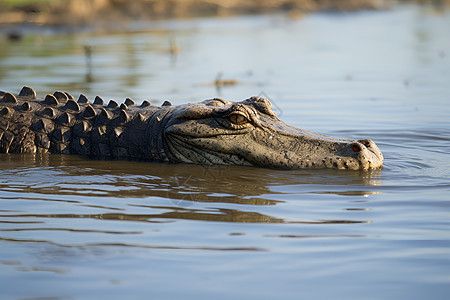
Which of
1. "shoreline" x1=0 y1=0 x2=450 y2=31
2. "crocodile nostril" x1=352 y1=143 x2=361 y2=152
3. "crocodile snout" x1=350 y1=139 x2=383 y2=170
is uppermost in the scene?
"shoreline" x1=0 y1=0 x2=450 y2=31

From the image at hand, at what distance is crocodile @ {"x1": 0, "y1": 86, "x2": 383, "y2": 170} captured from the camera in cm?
588

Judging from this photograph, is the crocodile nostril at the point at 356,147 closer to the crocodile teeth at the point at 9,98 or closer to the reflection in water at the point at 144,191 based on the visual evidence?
the reflection in water at the point at 144,191

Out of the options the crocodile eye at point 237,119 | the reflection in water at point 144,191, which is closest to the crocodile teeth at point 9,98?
the reflection in water at point 144,191

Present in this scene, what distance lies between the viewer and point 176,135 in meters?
6.14

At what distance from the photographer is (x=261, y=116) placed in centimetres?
612

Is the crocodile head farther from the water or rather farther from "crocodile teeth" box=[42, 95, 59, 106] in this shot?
"crocodile teeth" box=[42, 95, 59, 106]

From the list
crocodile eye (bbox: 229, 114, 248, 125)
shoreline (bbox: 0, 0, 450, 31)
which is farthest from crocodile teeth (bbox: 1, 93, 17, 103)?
shoreline (bbox: 0, 0, 450, 31)

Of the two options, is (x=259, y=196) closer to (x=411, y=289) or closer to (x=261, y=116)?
(x=261, y=116)

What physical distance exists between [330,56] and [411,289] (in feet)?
43.1

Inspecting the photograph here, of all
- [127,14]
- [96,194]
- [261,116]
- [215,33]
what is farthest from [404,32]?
[96,194]

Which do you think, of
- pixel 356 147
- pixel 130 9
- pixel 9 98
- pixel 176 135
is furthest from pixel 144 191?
pixel 130 9

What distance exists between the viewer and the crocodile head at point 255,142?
5.80m

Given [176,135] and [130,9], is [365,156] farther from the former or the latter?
[130,9]

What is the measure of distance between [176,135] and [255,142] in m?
0.73
